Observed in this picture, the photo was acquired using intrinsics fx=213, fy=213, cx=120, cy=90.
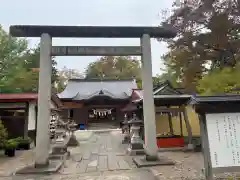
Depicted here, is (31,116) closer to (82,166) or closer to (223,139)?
(82,166)

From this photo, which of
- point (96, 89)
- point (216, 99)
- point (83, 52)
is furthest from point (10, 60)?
point (216, 99)

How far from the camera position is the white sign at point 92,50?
7648 mm

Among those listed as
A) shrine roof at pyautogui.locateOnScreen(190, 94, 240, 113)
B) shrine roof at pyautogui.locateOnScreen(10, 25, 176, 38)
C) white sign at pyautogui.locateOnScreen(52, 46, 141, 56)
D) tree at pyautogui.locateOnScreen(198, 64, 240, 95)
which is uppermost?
shrine roof at pyautogui.locateOnScreen(10, 25, 176, 38)

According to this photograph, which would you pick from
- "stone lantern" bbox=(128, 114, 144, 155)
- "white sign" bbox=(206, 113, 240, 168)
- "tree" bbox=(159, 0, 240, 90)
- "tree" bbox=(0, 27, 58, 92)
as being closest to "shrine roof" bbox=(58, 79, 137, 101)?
"tree" bbox=(0, 27, 58, 92)

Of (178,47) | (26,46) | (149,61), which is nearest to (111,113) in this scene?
(26,46)

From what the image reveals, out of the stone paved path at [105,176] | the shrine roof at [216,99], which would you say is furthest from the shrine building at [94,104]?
the shrine roof at [216,99]

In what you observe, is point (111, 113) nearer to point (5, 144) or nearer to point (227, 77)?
point (5, 144)

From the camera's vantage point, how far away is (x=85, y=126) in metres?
22.9

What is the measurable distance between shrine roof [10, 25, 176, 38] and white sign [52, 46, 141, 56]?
0.49 metres

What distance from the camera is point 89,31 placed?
7742 millimetres

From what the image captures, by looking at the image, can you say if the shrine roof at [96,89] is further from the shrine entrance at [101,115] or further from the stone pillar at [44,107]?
the stone pillar at [44,107]

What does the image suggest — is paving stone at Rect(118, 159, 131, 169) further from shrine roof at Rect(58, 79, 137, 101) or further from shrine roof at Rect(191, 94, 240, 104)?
shrine roof at Rect(58, 79, 137, 101)

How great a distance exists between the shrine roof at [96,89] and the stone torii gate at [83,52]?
49.8 feet

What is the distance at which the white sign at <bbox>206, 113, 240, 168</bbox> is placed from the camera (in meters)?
4.29
